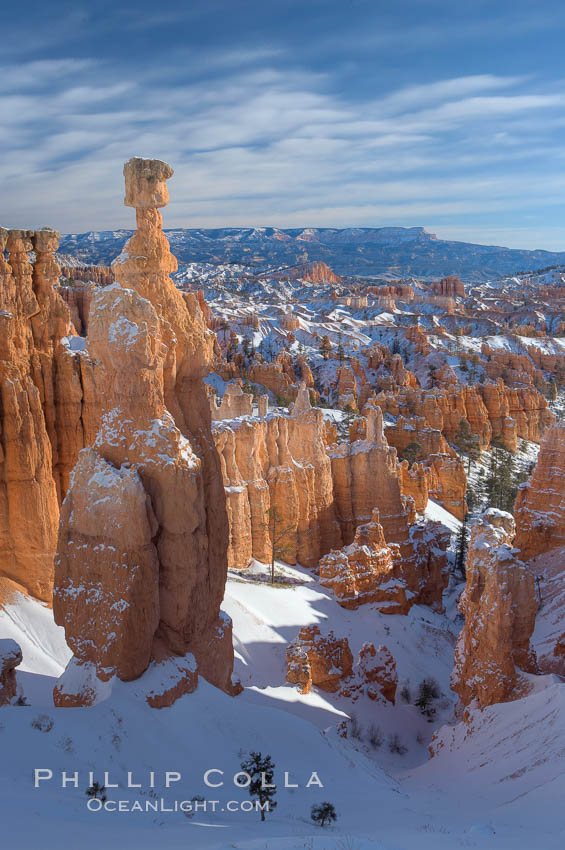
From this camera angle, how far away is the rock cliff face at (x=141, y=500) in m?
10.3

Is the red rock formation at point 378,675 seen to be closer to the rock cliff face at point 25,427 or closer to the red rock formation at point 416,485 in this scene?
the rock cliff face at point 25,427

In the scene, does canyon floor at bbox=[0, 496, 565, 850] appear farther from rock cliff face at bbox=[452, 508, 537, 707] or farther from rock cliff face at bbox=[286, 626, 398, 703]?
rock cliff face at bbox=[452, 508, 537, 707]

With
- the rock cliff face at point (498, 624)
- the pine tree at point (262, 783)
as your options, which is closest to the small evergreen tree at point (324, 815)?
the pine tree at point (262, 783)

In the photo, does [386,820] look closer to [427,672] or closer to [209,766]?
[209,766]

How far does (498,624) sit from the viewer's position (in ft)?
49.4

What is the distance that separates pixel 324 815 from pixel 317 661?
344 inches

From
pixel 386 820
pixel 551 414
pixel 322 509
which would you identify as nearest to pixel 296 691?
pixel 386 820

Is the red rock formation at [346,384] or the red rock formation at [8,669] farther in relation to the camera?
the red rock formation at [346,384]

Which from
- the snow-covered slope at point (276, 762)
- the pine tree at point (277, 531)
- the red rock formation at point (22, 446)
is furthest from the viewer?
the pine tree at point (277, 531)

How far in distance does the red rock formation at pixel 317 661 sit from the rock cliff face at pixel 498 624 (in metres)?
3.35

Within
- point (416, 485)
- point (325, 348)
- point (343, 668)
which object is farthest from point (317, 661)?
point (325, 348)

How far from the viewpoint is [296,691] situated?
52.3ft

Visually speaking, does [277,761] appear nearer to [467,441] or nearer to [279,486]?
[279,486]

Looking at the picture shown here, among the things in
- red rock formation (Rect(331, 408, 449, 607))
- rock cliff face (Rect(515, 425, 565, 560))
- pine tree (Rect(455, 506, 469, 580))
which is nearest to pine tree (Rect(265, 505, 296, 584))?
red rock formation (Rect(331, 408, 449, 607))
